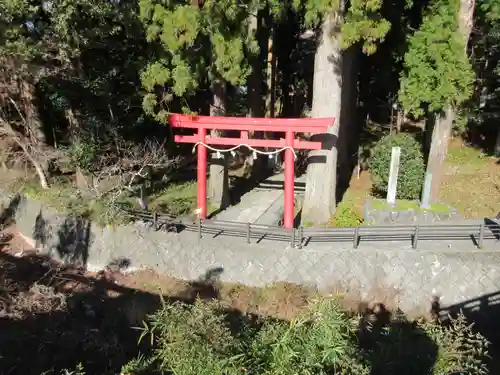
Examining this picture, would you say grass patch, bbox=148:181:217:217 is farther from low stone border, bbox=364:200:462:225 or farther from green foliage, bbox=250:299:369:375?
green foliage, bbox=250:299:369:375

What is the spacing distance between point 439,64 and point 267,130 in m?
4.43

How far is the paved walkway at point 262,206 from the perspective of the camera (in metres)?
11.4

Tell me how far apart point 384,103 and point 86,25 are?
14073mm

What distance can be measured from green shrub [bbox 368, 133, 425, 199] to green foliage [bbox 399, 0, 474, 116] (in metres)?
0.98

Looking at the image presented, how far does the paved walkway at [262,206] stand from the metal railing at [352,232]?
153 centimetres

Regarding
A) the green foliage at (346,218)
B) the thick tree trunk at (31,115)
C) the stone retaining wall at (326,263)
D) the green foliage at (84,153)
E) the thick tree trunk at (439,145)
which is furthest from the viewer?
the thick tree trunk at (31,115)

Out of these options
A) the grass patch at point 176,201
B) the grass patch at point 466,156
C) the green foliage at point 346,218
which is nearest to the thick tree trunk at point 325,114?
the green foliage at point 346,218

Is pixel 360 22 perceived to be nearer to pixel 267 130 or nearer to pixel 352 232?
pixel 267 130

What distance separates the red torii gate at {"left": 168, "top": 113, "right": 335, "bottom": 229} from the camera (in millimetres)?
9352

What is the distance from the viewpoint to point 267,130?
31.7 feet

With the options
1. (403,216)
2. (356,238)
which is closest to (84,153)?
(356,238)

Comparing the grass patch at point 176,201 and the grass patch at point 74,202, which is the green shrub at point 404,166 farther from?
the grass patch at point 74,202

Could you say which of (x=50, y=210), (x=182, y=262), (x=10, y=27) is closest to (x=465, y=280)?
(x=182, y=262)

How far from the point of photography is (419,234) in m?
8.69
